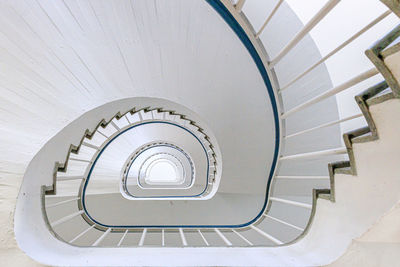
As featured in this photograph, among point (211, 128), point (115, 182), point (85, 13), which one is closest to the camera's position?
point (85, 13)

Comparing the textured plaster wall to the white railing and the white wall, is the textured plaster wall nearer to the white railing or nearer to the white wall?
the white railing

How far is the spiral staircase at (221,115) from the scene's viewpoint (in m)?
1.21

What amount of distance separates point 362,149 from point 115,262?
158cm

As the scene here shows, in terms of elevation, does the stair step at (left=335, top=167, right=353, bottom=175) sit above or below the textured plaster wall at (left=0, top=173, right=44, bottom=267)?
above

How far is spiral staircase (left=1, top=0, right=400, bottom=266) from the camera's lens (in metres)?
1.21

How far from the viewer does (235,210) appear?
189 inches

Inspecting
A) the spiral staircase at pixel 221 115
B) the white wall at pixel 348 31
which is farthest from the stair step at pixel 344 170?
the white wall at pixel 348 31

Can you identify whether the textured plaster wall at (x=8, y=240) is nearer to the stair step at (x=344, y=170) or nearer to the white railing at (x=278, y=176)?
the white railing at (x=278, y=176)

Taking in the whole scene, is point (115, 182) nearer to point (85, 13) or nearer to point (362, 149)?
point (85, 13)

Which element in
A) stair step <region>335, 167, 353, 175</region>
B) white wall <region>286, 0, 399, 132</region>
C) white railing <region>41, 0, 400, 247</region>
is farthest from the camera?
white wall <region>286, 0, 399, 132</region>

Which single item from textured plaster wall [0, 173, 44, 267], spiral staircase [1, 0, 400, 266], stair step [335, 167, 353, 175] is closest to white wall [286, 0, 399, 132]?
spiral staircase [1, 0, 400, 266]

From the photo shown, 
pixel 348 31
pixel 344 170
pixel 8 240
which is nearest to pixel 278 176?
pixel 344 170

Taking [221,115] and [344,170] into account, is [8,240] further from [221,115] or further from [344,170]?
[221,115]

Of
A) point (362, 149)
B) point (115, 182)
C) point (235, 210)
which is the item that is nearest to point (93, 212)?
point (115, 182)
